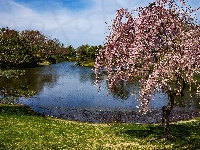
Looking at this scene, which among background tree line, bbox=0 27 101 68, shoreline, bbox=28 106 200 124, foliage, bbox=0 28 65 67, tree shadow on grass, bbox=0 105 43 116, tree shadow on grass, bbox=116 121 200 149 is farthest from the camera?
background tree line, bbox=0 27 101 68

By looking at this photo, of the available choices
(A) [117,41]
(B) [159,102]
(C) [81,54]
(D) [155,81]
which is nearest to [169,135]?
(D) [155,81]

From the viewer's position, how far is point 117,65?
2128 centimetres

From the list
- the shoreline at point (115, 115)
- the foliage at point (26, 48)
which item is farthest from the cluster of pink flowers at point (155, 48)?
the foliage at point (26, 48)

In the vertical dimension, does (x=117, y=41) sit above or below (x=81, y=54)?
below

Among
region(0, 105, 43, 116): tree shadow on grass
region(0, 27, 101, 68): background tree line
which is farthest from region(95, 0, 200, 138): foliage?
region(0, 27, 101, 68): background tree line

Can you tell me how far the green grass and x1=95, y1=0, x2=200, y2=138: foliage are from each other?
6.96ft

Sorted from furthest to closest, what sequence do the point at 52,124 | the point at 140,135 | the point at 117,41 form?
the point at 52,124 < the point at 140,135 < the point at 117,41

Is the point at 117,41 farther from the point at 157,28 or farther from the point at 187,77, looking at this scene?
the point at 187,77

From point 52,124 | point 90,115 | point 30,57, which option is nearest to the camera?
point 52,124

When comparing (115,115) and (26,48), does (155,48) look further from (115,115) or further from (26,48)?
(26,48)

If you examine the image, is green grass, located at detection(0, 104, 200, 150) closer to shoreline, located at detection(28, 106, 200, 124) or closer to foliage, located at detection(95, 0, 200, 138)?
foliage, located at detection(95, 0, 200, 138)

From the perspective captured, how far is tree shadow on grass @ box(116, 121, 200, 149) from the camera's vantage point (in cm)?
1986

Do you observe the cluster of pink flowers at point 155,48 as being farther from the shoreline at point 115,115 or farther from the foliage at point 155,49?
the shoreline at point 115,115

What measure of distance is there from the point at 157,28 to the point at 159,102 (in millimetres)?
26041
